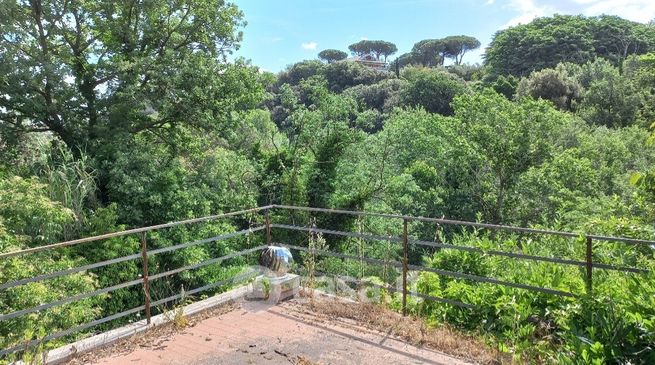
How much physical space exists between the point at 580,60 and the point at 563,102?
1974cm

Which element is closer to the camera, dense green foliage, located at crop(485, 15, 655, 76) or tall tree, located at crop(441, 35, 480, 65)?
dense green foliage, located at crop(485, 15, 655, 76)

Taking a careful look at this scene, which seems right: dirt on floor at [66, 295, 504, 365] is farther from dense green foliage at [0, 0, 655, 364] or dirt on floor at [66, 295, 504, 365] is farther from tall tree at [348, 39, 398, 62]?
tall tree at [348, 39, 398, 62]

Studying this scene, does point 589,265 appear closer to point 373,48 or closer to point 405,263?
point 405,263

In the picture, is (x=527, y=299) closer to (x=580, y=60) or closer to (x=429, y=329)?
(x=429, y=329)

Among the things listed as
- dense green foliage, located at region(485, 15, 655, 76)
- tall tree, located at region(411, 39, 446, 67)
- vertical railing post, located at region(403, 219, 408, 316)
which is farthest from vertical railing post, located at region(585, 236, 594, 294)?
tall tree, located at region(411, 39, 446, 67)

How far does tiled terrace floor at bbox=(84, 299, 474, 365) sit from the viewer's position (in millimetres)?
3871

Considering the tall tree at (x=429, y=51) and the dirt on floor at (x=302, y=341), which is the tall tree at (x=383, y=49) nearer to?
the tall tree at (x=429, y=51)

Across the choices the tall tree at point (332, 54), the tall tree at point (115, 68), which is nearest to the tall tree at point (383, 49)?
the tall tree at point (332, 54)

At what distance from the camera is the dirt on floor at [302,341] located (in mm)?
3871

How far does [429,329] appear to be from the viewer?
427cm

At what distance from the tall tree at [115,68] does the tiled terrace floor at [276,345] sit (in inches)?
264

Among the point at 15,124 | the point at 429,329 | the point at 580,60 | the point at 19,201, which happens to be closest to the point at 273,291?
the point at 429,329

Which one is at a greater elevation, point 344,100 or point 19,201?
point 344,100

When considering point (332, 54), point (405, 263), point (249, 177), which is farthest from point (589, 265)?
point (332, 54)
